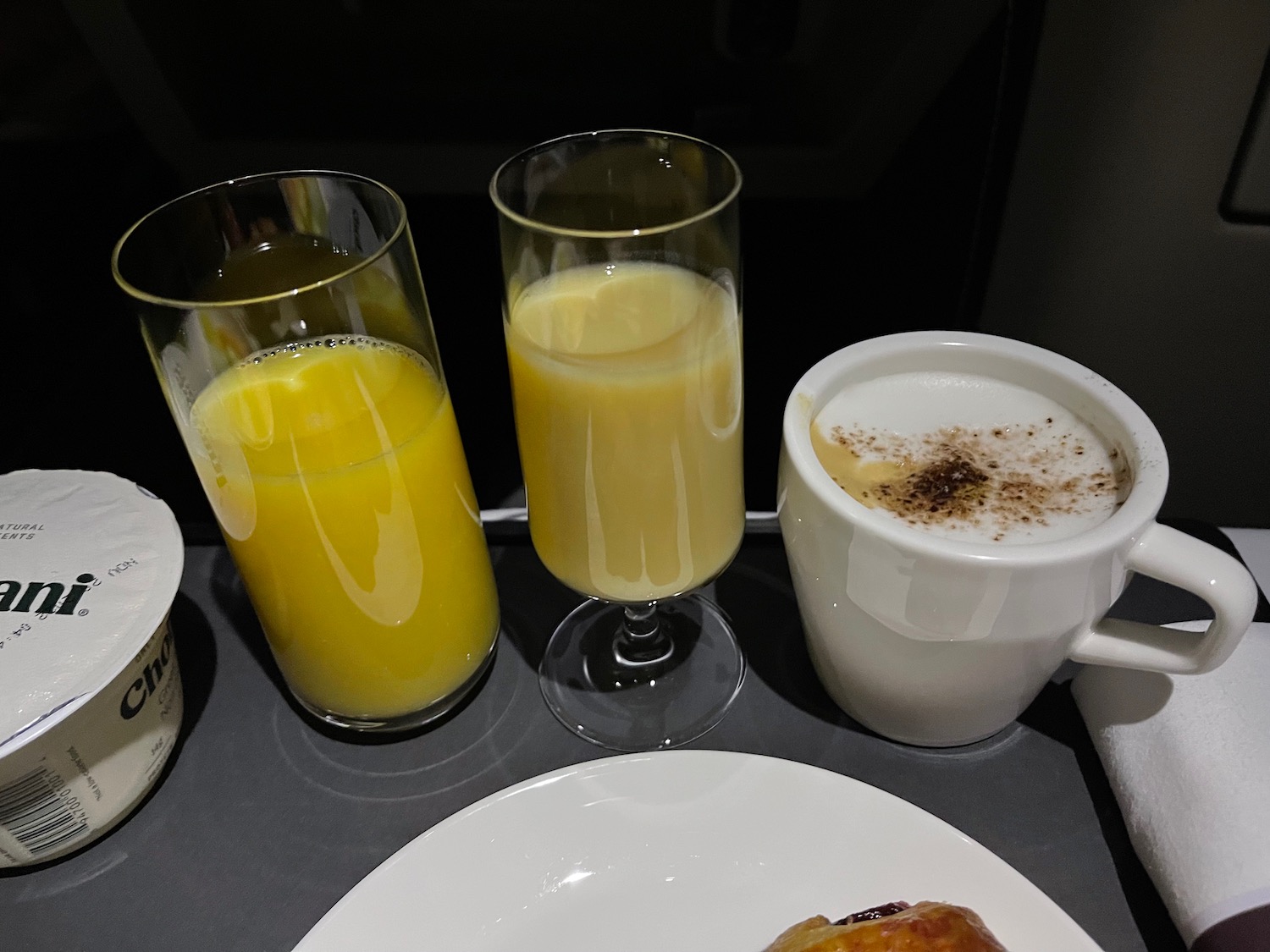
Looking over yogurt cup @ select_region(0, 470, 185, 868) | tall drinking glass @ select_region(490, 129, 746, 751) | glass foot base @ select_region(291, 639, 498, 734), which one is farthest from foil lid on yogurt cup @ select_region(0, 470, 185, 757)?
tall drinking glass @ select_region(490, 129, 746, 751)

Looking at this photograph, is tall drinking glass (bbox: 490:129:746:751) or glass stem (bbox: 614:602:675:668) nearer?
tall drinking glass (bbox: 490:129:746:751)

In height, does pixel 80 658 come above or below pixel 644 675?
above

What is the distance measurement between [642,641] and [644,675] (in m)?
0.03

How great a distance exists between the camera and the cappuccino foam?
0.54m

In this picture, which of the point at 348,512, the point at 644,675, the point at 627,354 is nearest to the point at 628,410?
the point at 627,354

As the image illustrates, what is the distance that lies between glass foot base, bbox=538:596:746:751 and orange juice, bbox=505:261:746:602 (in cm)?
13

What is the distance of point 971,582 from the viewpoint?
497 millimetres

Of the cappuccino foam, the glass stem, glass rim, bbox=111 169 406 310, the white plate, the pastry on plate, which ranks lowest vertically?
the glass stem

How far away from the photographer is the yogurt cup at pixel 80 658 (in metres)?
0.53

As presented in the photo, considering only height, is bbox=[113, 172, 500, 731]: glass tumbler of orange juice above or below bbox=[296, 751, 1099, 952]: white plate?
above

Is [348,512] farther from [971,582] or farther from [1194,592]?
[1194,592]

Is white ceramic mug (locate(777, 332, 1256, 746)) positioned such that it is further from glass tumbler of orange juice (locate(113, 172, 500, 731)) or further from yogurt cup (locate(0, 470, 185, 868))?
yogurt cup (locate(0, 470, 185, 868))

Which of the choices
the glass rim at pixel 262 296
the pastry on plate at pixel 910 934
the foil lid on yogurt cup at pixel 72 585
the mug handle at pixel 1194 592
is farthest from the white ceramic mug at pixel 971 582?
the foil lid on yogurt cup at pixel 72 585

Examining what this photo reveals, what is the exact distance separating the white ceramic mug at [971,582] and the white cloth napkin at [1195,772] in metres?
0.04
